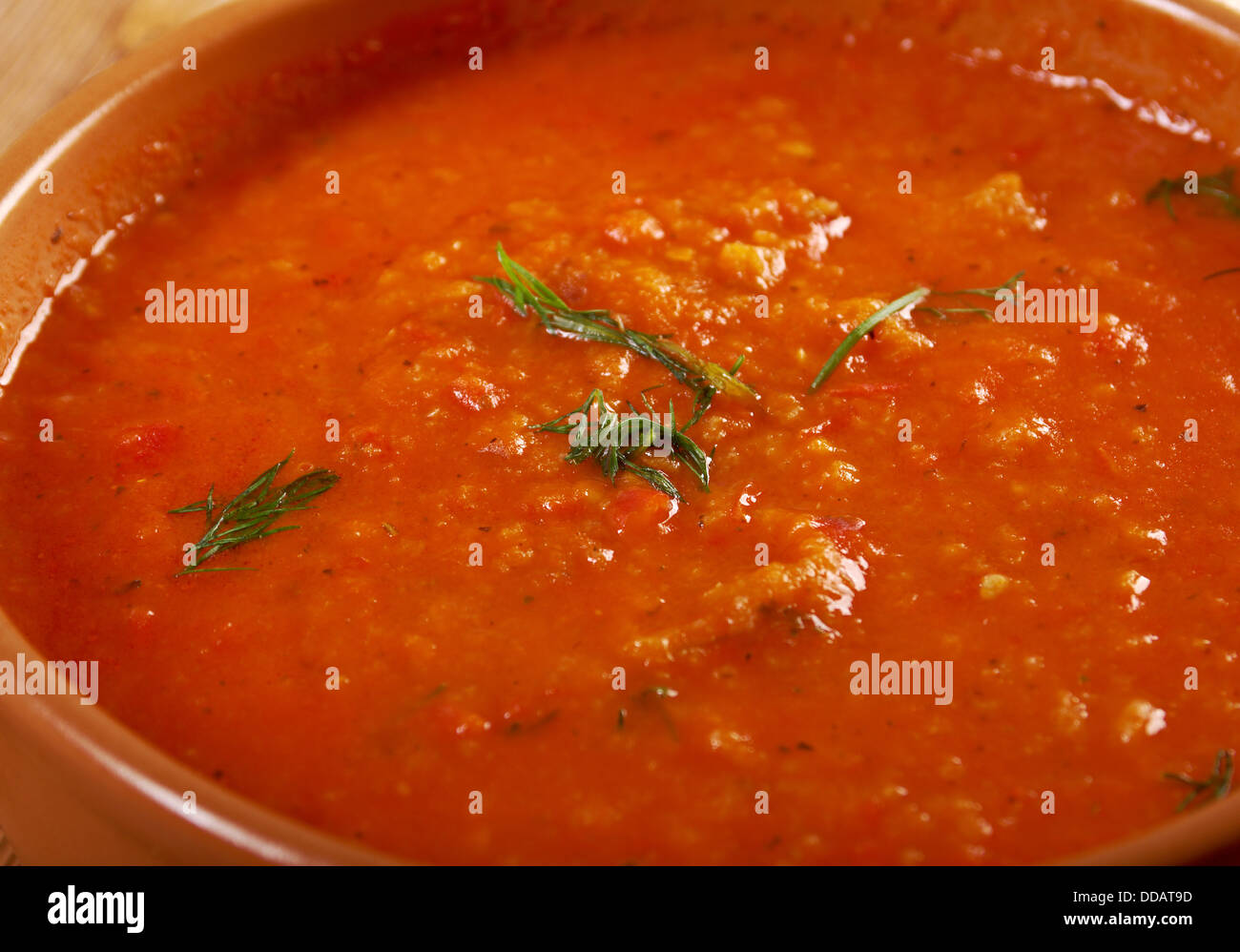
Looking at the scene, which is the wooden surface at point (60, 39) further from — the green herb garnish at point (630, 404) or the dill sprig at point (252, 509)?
the dill sprig at point (252, 509)

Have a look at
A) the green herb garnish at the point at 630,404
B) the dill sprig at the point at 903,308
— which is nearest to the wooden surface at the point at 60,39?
the green herb garnish at the point at 630,404

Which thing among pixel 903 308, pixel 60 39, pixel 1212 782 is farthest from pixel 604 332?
pixel 60 39

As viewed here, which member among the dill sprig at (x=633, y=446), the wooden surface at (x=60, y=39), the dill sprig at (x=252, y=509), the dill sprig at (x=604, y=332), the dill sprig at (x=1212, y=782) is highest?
the wooden surface at (x=60, y=39)

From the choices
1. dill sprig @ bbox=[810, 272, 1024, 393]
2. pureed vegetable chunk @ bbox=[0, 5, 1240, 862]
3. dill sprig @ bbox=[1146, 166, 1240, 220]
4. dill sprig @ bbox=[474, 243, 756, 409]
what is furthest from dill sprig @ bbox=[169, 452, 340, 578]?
dill sprig @ bbox=[1146, 166, 1240, 220]

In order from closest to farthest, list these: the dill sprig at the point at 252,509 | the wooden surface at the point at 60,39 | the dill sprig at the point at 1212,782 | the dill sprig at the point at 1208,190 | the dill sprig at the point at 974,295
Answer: the dill sprig at the point at 1212,782, the dill sprig at the point at 252,509, the dill sprig at the point at 974,295, the dill sprig at the point at 1208,190, the wooden surface at the point at 60,39

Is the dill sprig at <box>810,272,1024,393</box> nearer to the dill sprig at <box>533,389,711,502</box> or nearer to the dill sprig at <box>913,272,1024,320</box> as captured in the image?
the dill sprig at <box>913,272,1024,320</box>
